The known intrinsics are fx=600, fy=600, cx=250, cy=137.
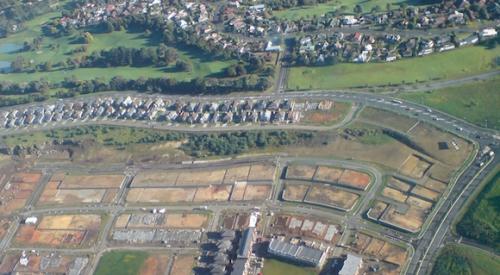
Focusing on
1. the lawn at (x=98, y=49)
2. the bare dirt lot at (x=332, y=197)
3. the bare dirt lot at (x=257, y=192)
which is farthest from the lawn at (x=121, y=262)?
the lawn at (x=98, y=49)

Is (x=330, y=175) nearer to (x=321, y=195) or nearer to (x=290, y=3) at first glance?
(x=321, y=195)

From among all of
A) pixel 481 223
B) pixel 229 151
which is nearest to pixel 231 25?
pixel 229 151

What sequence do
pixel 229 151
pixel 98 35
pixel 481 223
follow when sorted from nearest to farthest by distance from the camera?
pixel 481 223
pixel 229 151
pixel 98 35

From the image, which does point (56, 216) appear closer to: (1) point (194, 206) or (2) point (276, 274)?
(1) point (194, 206)

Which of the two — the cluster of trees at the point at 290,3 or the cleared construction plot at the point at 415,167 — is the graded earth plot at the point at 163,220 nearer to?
the cleared construction plot at the point at 415,167

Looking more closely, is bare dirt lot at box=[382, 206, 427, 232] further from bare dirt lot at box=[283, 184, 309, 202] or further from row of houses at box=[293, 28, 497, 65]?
row of houses at box=[293, 28, 497, 65]
